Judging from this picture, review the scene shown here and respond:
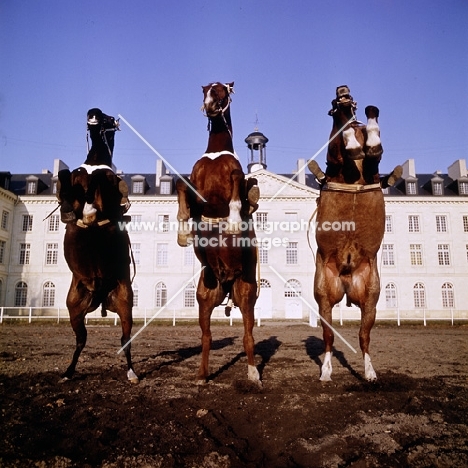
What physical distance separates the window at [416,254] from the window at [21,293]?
46971 mm

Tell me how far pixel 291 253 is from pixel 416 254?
50.8 ft

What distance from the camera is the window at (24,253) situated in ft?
162

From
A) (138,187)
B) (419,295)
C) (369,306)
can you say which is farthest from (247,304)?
(419,295)

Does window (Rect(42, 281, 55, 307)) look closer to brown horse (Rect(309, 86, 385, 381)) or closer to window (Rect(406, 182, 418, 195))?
window (Rect(406, 182, 418, 195))

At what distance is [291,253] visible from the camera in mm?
49156

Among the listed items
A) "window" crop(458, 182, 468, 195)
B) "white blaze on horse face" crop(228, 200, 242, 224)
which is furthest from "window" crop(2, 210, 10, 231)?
"window" crop(458, 182, 468, 195)

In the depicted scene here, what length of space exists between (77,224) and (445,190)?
55758 millimetres

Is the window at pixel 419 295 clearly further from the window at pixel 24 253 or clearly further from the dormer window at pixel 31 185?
the dormer window at pixel 31 185

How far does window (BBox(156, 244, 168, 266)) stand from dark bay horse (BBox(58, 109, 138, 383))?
4259 centimetres

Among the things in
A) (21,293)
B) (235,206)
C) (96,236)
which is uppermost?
(235,206)

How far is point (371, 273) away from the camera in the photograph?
660 cm

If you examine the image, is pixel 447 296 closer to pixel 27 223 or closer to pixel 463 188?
pixel 463 188

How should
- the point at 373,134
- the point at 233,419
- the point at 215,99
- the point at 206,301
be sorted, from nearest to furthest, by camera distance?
1. the point at 233,419
2. the point at 373,134
3. the point at 215,99
4. the point at 206,301

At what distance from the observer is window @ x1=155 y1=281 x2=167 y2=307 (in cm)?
4850
